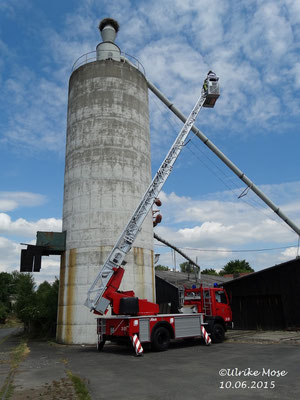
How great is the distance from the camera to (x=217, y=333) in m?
18.0

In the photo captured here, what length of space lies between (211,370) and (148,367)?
2.29m

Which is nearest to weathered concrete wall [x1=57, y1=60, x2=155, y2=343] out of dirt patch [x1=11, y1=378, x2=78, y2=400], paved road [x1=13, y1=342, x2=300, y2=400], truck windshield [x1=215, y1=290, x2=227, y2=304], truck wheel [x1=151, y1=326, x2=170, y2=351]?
truck windshield [x1=215, y1=290, x2=227, y2=304]

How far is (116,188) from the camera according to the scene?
22.0 m

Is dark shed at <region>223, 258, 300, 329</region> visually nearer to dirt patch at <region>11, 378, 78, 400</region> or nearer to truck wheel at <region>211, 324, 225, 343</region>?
truck wheel at <region>211, 324, 225, 343</region>

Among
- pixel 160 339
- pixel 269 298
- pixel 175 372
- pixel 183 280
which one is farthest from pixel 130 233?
pixel 183 280

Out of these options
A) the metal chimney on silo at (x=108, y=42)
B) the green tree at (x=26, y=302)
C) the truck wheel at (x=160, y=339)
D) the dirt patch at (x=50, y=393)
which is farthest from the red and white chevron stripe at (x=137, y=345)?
the metal chimney on silo at (x=108, y=42)

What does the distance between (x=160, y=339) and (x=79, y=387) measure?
298 inches

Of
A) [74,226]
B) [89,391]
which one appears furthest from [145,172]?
[89,391]

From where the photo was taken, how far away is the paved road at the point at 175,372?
26.0 ft

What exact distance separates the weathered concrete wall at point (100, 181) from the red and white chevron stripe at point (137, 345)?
597 centimetres

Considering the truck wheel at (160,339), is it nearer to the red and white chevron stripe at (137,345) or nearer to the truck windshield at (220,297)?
the red and white chevron stripe at (137,345)

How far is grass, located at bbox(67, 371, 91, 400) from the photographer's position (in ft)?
25.5

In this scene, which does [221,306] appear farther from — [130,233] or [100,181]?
[100,181]

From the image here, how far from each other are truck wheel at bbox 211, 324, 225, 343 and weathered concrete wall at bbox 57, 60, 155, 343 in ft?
17.1
